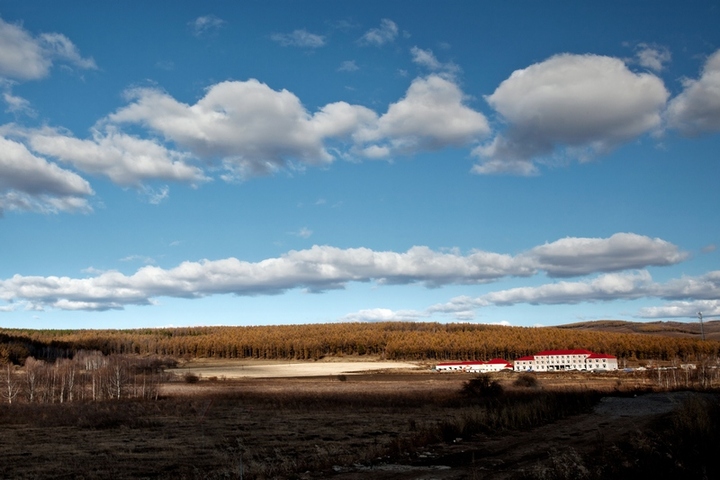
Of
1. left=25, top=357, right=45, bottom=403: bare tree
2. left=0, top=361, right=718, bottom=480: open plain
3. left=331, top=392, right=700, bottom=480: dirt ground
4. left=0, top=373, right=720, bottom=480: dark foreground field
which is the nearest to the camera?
left=0, top=373, right=720, bottom=480: dark foreground field

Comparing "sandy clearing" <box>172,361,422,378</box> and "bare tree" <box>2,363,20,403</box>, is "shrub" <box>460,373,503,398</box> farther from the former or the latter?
"sandy clearing" <box>172,361,422,378</box>

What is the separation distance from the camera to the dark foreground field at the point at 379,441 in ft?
46.5

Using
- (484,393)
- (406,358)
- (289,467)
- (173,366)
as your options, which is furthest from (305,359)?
(289,467)

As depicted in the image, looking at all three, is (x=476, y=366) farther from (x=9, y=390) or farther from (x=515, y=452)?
(x=515, y=452)

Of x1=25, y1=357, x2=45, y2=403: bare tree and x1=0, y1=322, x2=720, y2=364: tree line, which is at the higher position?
x1=25, y1=357, x2=45, y2=403: bare tree

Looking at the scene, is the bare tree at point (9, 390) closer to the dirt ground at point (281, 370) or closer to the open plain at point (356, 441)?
the open plain at point (356, 441)

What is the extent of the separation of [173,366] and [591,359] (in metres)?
100.0

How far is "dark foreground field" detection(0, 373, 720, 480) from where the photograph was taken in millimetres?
14188

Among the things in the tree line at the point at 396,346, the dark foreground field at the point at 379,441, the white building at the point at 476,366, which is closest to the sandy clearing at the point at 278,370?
the white building at the point at 476,366

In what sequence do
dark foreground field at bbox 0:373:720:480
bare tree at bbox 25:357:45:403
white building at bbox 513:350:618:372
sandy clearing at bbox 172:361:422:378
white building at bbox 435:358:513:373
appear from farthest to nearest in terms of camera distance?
white building at bbox 435:358:513:373 → white building at bbox 513:350:618:372 → sandy clearing at bbox 172:361:422:378 → bare tree at bbox 25:357:45:403 → dark foreground field at bbox 0:373:720:480

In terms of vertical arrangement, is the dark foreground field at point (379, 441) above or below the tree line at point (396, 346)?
above

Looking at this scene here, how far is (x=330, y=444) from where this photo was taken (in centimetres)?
2514

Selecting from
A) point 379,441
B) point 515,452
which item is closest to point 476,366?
point 379,441

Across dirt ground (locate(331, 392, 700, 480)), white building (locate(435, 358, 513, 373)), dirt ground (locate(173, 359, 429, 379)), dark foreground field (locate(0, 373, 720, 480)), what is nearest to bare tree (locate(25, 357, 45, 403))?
dark foreground field (locate(0, 373, 720, 480))
